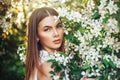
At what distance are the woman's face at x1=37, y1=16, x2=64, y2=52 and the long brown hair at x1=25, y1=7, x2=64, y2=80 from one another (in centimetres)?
3

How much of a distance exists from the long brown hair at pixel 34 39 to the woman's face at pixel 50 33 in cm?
3

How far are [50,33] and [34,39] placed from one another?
6.5 inches

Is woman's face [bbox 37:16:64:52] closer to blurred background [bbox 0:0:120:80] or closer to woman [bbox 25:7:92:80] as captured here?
woman [bbox 25:7:92:80]

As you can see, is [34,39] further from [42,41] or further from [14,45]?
[14,45]

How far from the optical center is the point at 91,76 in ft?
7.84

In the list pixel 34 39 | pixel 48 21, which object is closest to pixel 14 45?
pixel 34 39

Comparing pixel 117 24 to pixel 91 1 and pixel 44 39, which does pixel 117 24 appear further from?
pixel 44 39

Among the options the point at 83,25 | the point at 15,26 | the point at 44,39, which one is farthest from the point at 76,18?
the point at 15,26

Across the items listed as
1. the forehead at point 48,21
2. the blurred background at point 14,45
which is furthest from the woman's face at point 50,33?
the blurred background at point 14,45

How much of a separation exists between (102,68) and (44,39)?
0.60 m

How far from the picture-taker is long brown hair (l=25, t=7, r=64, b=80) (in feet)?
9.26

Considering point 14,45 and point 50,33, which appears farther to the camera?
point 14,45

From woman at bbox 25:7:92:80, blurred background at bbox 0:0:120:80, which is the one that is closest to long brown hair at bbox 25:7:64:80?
woman at bbox 25:7:92:80

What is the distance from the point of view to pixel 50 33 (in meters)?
2.75
